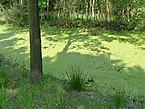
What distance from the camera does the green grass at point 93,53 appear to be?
509 centimetres

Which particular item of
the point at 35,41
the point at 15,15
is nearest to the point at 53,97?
the point at 35,41

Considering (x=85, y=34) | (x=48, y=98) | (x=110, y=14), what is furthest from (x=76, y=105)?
(x=110, y=14)

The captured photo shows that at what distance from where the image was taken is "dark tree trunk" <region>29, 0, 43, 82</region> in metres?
3.80

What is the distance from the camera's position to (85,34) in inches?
363

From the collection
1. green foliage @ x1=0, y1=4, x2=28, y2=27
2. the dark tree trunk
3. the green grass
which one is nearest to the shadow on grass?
the green grass

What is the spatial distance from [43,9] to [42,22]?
1124 mm

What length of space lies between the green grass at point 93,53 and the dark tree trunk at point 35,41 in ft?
1.41

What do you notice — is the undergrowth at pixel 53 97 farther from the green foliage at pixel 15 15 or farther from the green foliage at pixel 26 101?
the green foliage at pixel 15 15

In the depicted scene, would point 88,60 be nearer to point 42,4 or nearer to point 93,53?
point 93,53

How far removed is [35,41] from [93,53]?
10.4ft

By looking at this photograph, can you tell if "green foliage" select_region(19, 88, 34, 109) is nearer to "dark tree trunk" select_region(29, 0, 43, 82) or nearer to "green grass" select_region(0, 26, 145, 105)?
"green grass" select_region(0, 26, 145, 105)

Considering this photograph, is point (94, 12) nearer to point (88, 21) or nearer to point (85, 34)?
point (88, 21)

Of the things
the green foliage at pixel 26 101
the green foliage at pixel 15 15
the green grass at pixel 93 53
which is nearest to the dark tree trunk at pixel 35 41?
the green grass at pixel 93 53

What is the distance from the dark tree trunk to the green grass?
0.43 meters
